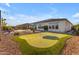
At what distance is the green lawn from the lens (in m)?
2.31

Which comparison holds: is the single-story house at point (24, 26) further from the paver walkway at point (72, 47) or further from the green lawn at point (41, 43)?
the paver walkway at point (72, 47)

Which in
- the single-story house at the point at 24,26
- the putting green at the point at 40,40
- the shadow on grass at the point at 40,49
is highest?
the single-story house at the point at 24,26

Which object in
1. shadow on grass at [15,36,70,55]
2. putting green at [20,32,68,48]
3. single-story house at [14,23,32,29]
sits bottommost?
shadow on grass at [15,36,70,55]

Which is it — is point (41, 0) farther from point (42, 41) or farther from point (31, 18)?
point (42, 41)

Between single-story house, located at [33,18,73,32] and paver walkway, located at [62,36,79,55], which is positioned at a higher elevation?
single-story house, located at [33,18,73,32]

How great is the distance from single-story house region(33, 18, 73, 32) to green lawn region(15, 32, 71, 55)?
0.06m

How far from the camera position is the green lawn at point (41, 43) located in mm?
2312

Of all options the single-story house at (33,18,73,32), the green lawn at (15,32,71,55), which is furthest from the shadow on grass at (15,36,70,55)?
the single-story house at (33,18,73,32)

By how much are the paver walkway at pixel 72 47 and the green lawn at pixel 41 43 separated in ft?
0.15

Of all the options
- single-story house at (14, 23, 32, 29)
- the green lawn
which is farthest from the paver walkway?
single-story house at (14, 23, 32, 29)

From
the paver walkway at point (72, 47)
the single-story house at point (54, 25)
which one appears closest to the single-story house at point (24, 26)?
the single-story house at point (54, 25)

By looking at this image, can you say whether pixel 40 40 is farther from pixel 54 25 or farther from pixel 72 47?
pixel 72 47

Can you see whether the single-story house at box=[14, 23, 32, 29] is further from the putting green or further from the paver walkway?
the paver walkway

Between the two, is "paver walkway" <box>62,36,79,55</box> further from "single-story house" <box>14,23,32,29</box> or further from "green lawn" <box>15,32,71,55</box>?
"single-story house" <box>14,23,32,29</box>
